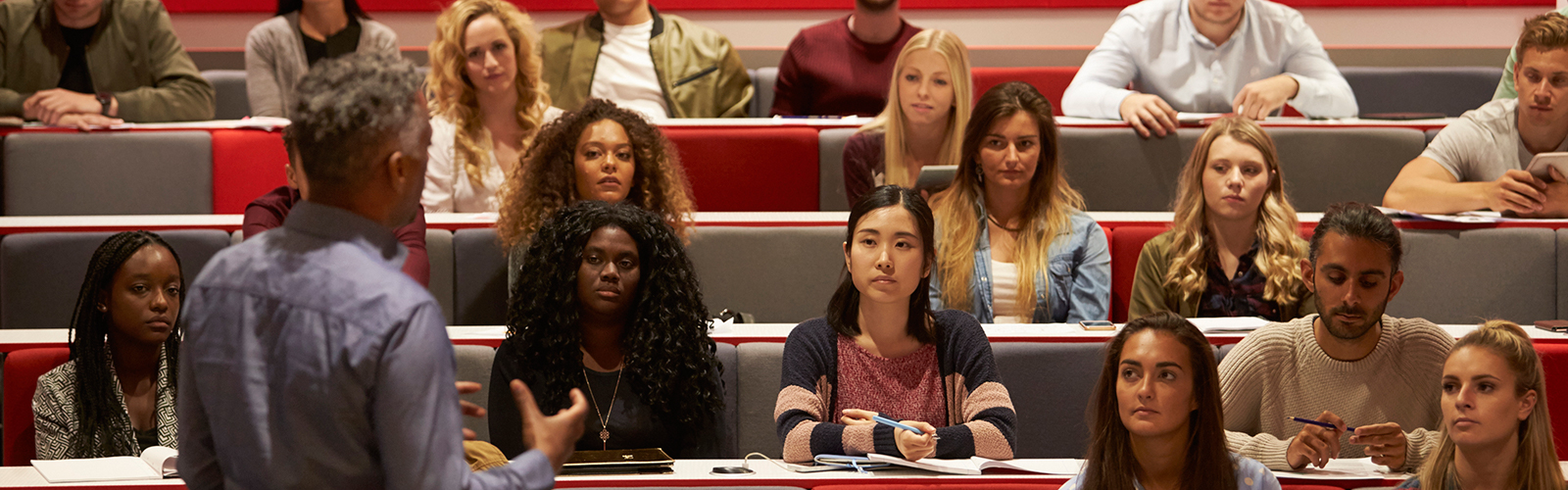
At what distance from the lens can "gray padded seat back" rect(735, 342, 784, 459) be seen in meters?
2.06

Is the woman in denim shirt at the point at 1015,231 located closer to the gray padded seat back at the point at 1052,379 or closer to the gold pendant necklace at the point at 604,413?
the gray padded seat back at the point at 1052,379

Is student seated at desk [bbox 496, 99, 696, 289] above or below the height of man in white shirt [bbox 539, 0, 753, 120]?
below

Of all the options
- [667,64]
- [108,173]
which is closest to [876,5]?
[667,64]

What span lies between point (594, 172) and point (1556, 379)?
170 centimetres

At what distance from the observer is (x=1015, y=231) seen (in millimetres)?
2529

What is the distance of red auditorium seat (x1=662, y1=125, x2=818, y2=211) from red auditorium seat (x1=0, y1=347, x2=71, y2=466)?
1.41 meters

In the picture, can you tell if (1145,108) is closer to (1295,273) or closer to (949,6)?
(1295,273)

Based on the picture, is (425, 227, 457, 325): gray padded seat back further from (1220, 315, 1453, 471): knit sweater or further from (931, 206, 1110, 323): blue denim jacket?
(1220, 315, 1453, 471): knit sweater

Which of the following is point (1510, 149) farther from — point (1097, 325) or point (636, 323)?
point (636, 323)

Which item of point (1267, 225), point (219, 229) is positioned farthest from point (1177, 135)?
point (219, 229)

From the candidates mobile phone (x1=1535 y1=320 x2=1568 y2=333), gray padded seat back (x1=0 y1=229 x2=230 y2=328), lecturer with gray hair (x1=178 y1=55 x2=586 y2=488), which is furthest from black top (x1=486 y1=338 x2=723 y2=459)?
mobile phone (x1=1535 y1=320 x2=1568 y2=333)

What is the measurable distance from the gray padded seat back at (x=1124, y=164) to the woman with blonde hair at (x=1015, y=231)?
0.36 m

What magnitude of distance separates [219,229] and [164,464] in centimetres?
106

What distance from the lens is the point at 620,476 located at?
157cm
